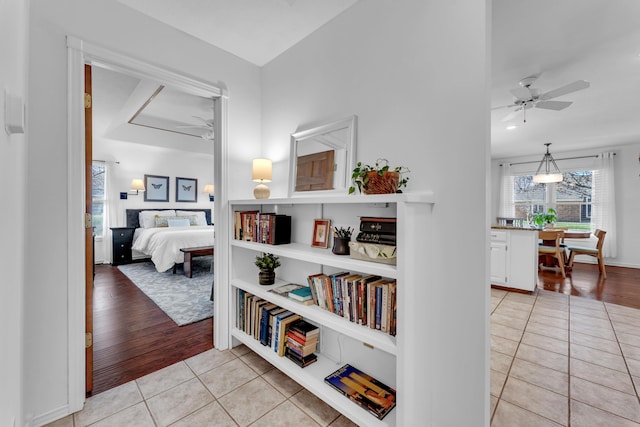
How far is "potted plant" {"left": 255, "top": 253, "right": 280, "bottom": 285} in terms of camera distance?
7.32ft

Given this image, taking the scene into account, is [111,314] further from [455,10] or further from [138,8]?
[455,10]

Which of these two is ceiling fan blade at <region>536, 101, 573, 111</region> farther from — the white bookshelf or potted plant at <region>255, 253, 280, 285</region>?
potted plant at <region>255, 253, 280, 285</region>

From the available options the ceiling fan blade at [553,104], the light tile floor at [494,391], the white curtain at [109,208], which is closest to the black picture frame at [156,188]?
the white curtain at [109,208]

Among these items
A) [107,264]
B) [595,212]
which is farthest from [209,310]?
[595,212]

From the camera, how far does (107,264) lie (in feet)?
18.4

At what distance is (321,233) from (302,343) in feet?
2.48

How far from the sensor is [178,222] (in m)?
6.21

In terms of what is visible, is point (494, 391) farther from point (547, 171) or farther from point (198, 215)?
point (198, 215)

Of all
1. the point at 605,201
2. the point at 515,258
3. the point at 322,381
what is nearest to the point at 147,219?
the point at 322,381

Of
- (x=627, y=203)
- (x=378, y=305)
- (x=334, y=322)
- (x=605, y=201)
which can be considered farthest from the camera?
(x=605, y=201)

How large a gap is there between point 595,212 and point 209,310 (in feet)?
25.7

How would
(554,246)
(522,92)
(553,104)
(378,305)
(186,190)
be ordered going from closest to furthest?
(378,305)
(522,92)
(553,104)
(554,246)
(186,190)

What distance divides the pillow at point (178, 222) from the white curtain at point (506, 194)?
782 centimetres

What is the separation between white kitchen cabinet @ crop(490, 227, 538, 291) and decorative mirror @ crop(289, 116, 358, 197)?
2875mm
